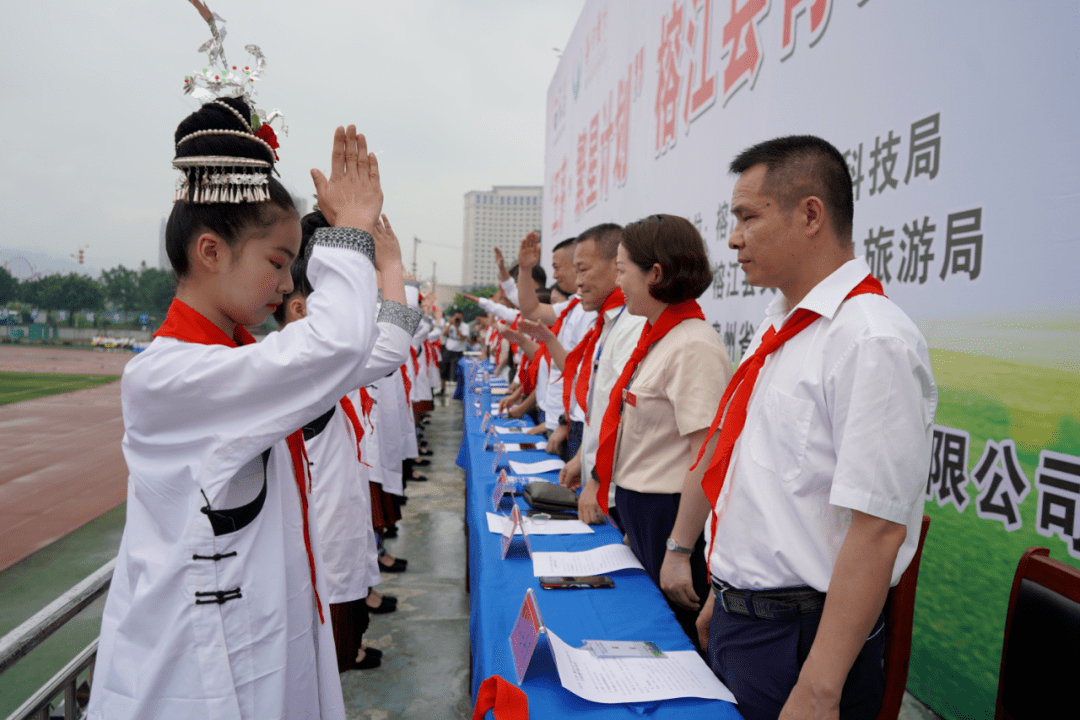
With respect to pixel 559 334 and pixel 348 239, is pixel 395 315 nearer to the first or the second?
pixel 348 239

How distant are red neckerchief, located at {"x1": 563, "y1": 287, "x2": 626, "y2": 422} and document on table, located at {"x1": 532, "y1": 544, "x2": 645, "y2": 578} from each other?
1.00 metres

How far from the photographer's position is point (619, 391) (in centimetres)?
195

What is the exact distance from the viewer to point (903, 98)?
176cm

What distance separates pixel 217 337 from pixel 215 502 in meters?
0.27

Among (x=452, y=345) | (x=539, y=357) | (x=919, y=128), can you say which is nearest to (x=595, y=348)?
(x=539, y=357)

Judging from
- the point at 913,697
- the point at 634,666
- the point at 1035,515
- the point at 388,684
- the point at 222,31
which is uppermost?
the point at 222,31

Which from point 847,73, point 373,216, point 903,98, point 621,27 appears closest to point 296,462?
point 373,216

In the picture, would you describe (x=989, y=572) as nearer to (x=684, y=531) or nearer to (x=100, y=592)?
(x=684, y=531)

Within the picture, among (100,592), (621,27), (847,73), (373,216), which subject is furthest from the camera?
(621,27)

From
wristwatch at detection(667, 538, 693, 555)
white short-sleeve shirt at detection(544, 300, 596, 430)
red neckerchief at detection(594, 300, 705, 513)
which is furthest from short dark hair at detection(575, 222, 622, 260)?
wristwatch at detection(667, 538, 693, 555)

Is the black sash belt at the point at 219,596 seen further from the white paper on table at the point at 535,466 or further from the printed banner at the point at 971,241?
the white paper on table at the point at 535,466

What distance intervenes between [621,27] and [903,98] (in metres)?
3.92

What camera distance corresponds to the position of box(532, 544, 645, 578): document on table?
1642 mm

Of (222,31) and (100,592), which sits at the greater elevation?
(222,31)
